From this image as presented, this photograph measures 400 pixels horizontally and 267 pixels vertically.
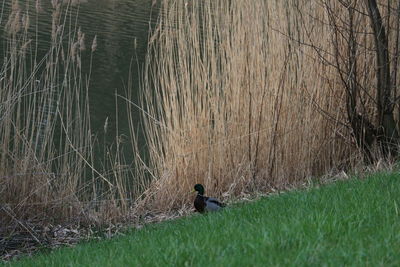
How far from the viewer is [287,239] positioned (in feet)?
Result: 11.0

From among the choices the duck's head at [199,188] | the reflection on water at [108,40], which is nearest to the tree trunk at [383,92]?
the duck's head at [199,188]

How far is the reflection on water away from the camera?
1220 cm

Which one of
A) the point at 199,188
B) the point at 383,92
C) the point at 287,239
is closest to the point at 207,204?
the point at 199,188

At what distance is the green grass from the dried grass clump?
2507mm

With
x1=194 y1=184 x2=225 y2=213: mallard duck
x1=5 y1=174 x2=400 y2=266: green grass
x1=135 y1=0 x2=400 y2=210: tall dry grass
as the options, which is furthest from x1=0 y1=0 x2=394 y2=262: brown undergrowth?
x1=5 y1=174 x2=400 y2=266: green grass

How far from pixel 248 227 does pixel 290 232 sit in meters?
0.51

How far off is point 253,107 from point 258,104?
0.21 ft

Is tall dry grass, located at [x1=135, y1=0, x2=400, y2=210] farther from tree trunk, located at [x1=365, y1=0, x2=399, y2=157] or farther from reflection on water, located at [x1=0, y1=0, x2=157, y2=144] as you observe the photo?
reflection on water, located at [x1=0, y1=0, x2=157, y2=144]

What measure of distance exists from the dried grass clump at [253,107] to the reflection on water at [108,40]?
11.9 feet

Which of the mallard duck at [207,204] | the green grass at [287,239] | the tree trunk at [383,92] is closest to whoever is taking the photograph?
the green grass at [287,239]

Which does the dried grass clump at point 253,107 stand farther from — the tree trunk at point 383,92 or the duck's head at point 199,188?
the duck's head at point 199,188

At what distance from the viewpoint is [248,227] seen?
13.0 ft

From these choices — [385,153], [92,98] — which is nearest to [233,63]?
[385,153]

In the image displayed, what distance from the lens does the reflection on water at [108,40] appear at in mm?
12195
